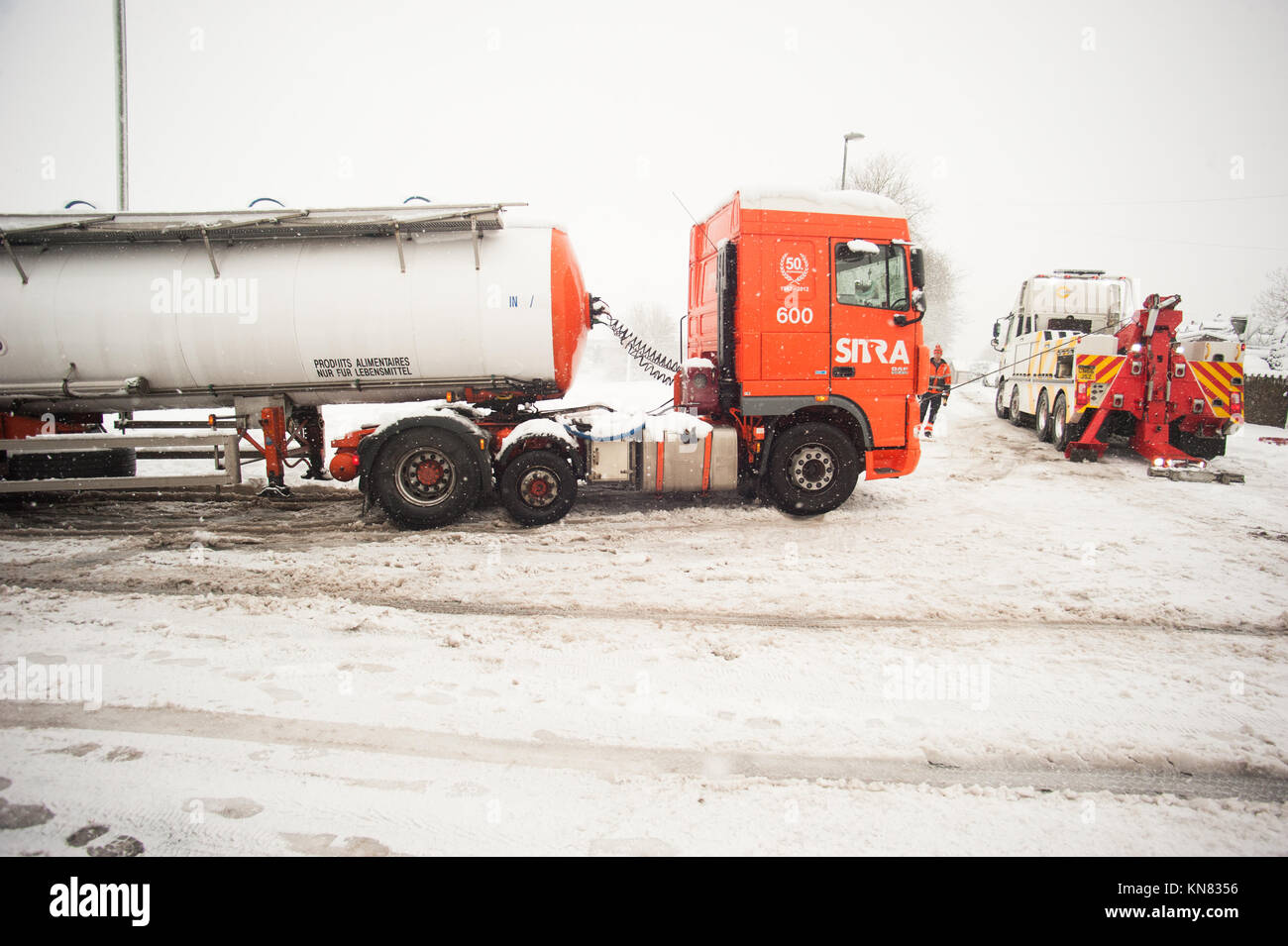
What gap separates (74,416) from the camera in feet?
26.0

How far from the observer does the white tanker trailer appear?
7.11 meters

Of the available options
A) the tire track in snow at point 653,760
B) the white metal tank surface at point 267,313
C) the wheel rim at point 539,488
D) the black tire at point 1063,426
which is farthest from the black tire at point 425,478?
the black tire at point 1063,426

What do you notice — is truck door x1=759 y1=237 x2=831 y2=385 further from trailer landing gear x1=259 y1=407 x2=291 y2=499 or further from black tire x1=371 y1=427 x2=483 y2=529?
trailer landing gear x1=259 y1=407 x2=291 y2=499

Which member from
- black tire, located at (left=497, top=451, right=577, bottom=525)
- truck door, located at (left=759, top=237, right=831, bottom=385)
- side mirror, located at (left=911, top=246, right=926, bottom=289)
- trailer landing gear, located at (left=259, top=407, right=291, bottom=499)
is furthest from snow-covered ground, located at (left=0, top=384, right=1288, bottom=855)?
side mirror, located at (left=911, top=246, right=926, bottom=289)

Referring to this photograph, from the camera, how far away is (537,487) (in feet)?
24.7

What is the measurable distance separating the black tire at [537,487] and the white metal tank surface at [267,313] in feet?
3.74

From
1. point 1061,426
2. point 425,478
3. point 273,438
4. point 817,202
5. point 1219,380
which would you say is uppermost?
point 817,202

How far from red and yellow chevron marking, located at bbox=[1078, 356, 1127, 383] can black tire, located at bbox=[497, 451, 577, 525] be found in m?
9.92

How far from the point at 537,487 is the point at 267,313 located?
3517 mm

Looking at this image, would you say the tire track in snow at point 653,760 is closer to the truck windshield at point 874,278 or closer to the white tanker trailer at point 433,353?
the white tanker trailer at point 433,353

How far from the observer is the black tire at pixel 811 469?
7973 millimetres

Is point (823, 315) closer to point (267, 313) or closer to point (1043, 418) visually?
point (267, 313)

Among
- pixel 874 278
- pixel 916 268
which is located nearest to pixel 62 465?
pixel 874 278

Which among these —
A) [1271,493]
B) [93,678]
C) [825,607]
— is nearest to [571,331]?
[825,607]
